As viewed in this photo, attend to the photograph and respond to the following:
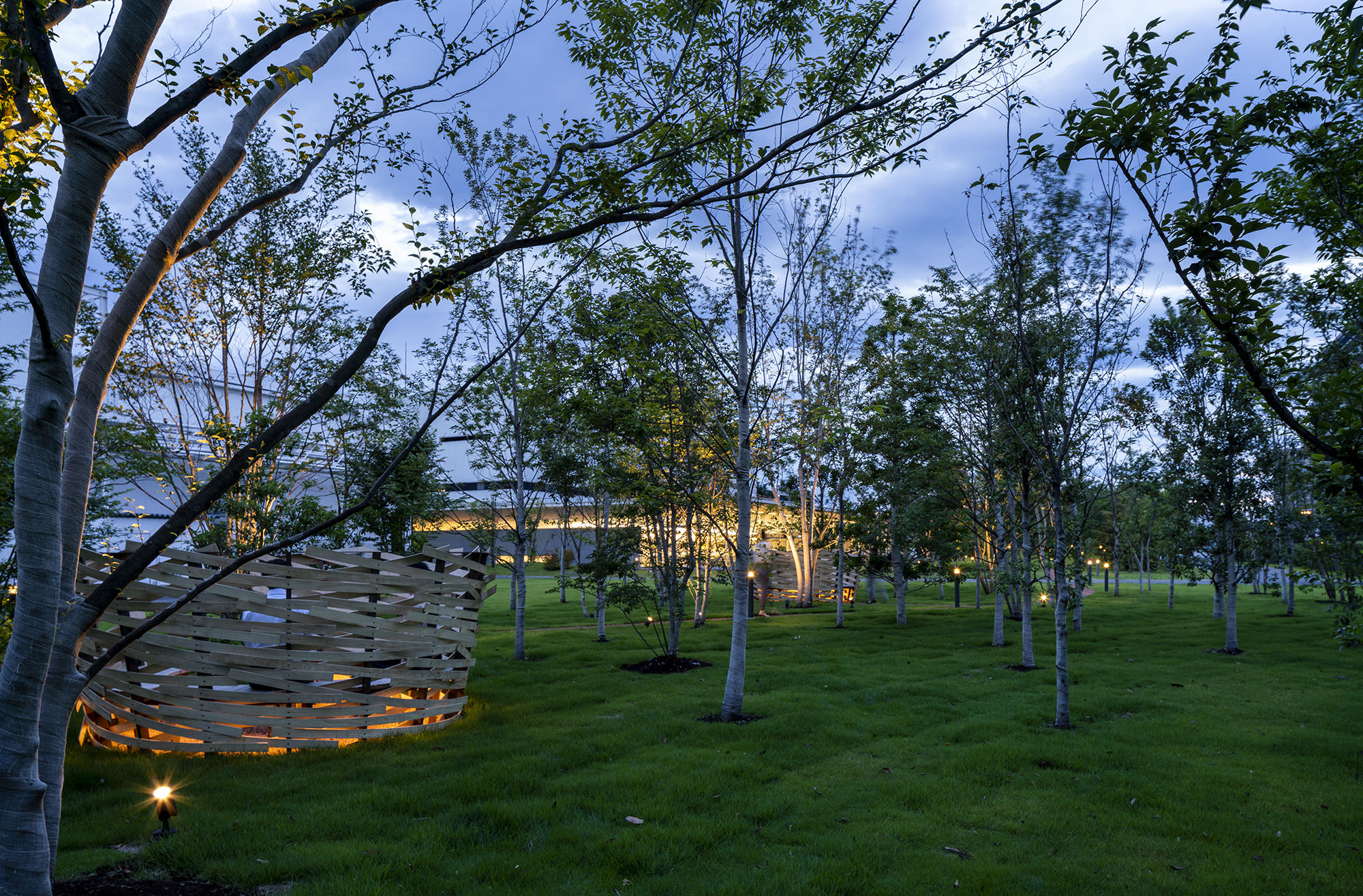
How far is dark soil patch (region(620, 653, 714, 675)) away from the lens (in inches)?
581

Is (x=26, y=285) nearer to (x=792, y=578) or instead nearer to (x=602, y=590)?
(x=602, y=590)

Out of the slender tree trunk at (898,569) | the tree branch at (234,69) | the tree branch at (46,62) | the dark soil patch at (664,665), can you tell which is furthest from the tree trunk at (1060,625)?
the slender tree trunk at (898,569)

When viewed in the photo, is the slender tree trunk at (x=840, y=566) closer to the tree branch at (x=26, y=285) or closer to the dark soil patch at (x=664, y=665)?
the dark soil patch at (x=664, y=665)

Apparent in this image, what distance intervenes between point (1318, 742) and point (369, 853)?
39.1 feet

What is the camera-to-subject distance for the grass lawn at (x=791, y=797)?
17.0 ft

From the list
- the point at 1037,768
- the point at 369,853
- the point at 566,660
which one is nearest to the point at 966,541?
the point at 566,660

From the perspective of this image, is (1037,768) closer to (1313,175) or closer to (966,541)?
(1313,175)

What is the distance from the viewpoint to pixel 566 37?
8.03m

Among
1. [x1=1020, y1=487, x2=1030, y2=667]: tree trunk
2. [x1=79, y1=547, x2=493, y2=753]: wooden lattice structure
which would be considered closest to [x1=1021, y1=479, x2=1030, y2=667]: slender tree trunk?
[x1=1020, y1=487, x2=1030, y2=667]: tree trunk

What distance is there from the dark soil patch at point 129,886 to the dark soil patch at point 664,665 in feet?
33.9

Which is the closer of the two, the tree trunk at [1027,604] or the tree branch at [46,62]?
the tree branch at [46,62]

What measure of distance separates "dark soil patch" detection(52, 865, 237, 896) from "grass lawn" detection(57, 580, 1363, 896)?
0.16m

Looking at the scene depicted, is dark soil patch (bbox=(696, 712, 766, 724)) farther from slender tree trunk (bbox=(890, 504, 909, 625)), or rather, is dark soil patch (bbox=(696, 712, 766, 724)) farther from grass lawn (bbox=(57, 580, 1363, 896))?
slender tree trunk (bbox=(890, 504, 909, 625))

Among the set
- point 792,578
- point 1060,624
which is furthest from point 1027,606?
point 792,578
